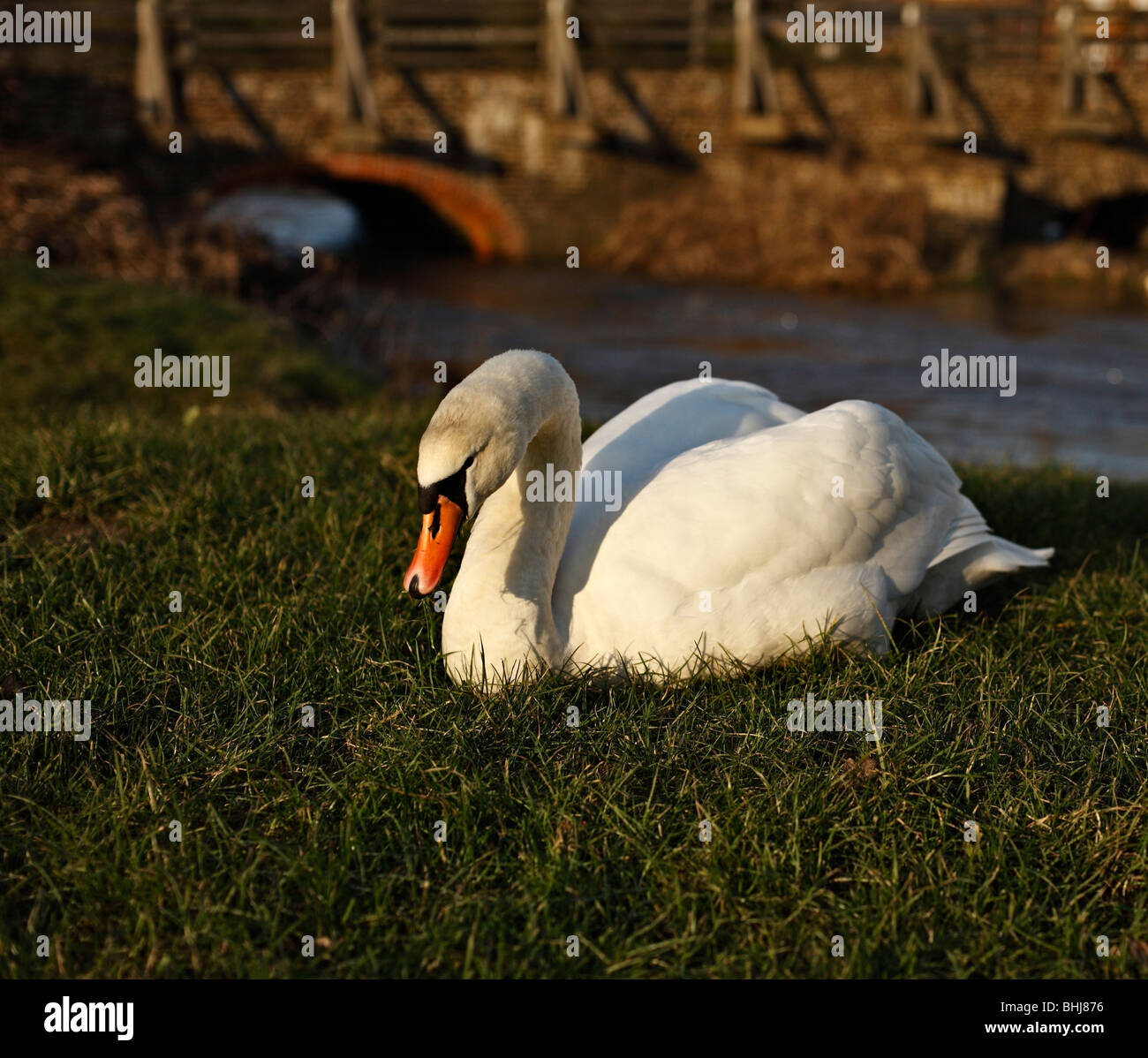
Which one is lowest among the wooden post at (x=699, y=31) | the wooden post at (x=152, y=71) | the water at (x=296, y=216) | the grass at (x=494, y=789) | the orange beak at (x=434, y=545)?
the grass at (x=494, y=789)

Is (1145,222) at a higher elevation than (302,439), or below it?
higher

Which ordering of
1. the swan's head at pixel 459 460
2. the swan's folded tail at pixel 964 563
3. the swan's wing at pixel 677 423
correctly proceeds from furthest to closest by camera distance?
the swan's wing at pixel 677 423, the swan's folded tail at pixel 964 563, the swan's head at pixel 459 460

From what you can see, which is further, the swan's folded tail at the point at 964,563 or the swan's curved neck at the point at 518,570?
the swan's folded tail at the point at 964,563

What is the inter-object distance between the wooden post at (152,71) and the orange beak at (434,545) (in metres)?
18.2

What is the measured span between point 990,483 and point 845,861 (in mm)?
3605

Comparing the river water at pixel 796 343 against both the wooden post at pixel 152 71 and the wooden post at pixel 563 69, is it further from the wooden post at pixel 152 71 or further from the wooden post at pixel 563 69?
the wooden post at pixel 152 71

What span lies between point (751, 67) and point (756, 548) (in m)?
19.8

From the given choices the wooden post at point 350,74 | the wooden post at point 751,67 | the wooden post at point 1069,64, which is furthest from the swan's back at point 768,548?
the wooden post at point 1069,64

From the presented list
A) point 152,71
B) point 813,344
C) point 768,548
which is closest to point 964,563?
point 768,548

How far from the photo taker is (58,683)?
414cm

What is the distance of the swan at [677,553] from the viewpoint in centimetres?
422
